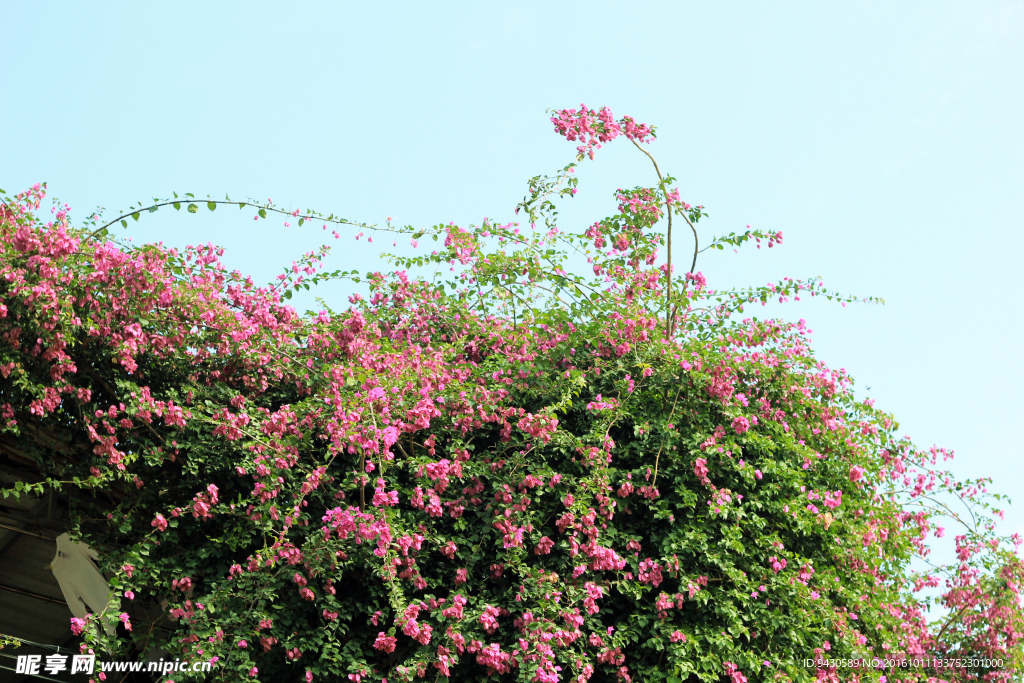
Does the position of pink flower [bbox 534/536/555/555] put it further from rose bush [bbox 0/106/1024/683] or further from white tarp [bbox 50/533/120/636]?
white tarp [bbox 50/533/120/636]

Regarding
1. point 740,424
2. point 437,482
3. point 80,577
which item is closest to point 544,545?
point 437,482

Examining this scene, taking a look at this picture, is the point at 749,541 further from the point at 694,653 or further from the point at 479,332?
the point at 479,332

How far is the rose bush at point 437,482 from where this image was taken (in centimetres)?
540

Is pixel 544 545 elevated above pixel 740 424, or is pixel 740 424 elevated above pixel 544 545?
pixel 740 424

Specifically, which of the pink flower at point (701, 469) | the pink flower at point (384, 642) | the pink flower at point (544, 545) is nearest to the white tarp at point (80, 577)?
the pink flower at point (384, 642)

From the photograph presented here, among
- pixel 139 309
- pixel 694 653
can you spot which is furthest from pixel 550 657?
pixel 139 309

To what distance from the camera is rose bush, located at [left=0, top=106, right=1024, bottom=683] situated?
540 centimetres

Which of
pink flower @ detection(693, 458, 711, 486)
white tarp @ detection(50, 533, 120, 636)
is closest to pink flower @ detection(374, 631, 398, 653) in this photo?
white tarp @ detection(50, 533, 120, 636)

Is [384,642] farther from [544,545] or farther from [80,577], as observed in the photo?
[80,577]

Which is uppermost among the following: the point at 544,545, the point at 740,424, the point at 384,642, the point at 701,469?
the point at 740,424

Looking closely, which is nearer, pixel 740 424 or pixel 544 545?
pixel 544 545

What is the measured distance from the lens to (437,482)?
5609 mm

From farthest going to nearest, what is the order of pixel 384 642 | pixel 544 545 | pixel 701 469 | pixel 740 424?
1. pixel 740 424
2. pixel 701 469
3. pixel 544 545
4. pixel 384 642

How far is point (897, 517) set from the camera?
7.55 m
